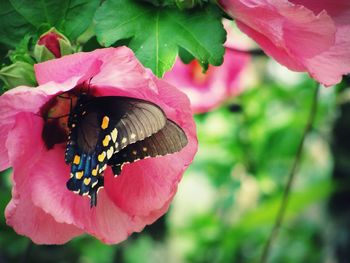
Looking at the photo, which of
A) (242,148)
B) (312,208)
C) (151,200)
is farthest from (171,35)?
(312,208)

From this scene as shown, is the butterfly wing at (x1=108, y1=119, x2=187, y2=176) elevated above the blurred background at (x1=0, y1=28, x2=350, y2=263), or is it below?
above

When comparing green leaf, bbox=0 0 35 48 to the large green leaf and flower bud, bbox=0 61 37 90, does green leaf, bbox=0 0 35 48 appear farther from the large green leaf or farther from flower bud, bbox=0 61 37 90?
flower bud, bbox=0 61 37 90

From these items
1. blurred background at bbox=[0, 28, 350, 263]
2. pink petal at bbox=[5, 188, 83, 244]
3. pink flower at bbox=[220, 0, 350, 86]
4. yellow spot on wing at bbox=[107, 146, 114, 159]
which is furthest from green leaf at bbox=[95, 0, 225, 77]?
blurred background at bbox=[0, 28, 350, 263]


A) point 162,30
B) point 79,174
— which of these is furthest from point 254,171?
point 79,174

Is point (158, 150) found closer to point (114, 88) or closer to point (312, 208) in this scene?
point (114, 88)

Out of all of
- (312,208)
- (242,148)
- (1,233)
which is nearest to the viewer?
(1,233)

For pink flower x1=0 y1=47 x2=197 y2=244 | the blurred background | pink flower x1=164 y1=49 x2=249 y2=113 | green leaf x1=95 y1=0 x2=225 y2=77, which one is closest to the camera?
pink flower x1=0 y1=47 x2=197 y2=244

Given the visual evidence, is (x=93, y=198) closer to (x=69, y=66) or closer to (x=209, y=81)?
(x=69, y=66)

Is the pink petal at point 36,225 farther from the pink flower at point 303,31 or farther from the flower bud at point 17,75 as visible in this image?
the pink flower at point 303,31
